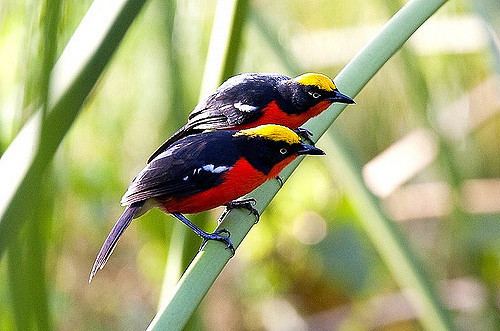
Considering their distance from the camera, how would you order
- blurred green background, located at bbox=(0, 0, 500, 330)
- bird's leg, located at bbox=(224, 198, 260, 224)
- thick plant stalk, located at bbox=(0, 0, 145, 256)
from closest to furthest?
1. thick plant stalk, located at bbox=(0, 0, 145, 256)
2. bird's leg, located at bbox=(224, 198, 260, 224)
3. blurred green background, located at bbox=(0, 0, 500, 330)

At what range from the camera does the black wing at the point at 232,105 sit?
4.07 feet

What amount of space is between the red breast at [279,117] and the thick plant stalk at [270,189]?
0.11 feet

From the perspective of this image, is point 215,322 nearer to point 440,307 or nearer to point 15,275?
point 440,307

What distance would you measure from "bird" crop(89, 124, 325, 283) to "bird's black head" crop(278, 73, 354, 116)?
137 mm

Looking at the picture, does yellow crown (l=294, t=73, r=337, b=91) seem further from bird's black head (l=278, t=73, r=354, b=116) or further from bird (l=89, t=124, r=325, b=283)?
bird (l=89, t=124, r=325, b=283)

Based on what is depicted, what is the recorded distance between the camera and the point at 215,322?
9.44ft

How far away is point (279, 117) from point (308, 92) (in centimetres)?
7

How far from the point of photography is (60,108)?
1.98 ft

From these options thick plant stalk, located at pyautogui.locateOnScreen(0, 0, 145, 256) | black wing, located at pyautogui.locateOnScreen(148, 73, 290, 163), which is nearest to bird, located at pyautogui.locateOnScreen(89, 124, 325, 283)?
black wing, located at pyautogui.locateOnScreen(148, 73, 290, 163)

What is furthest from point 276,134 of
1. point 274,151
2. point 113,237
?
point 113,237

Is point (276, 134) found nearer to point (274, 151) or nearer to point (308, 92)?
point (274, 151)

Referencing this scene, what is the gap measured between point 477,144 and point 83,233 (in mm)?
1359

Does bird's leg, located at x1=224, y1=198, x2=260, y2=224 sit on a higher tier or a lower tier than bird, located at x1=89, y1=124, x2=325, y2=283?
lower

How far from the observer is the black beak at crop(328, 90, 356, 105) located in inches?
45.2
